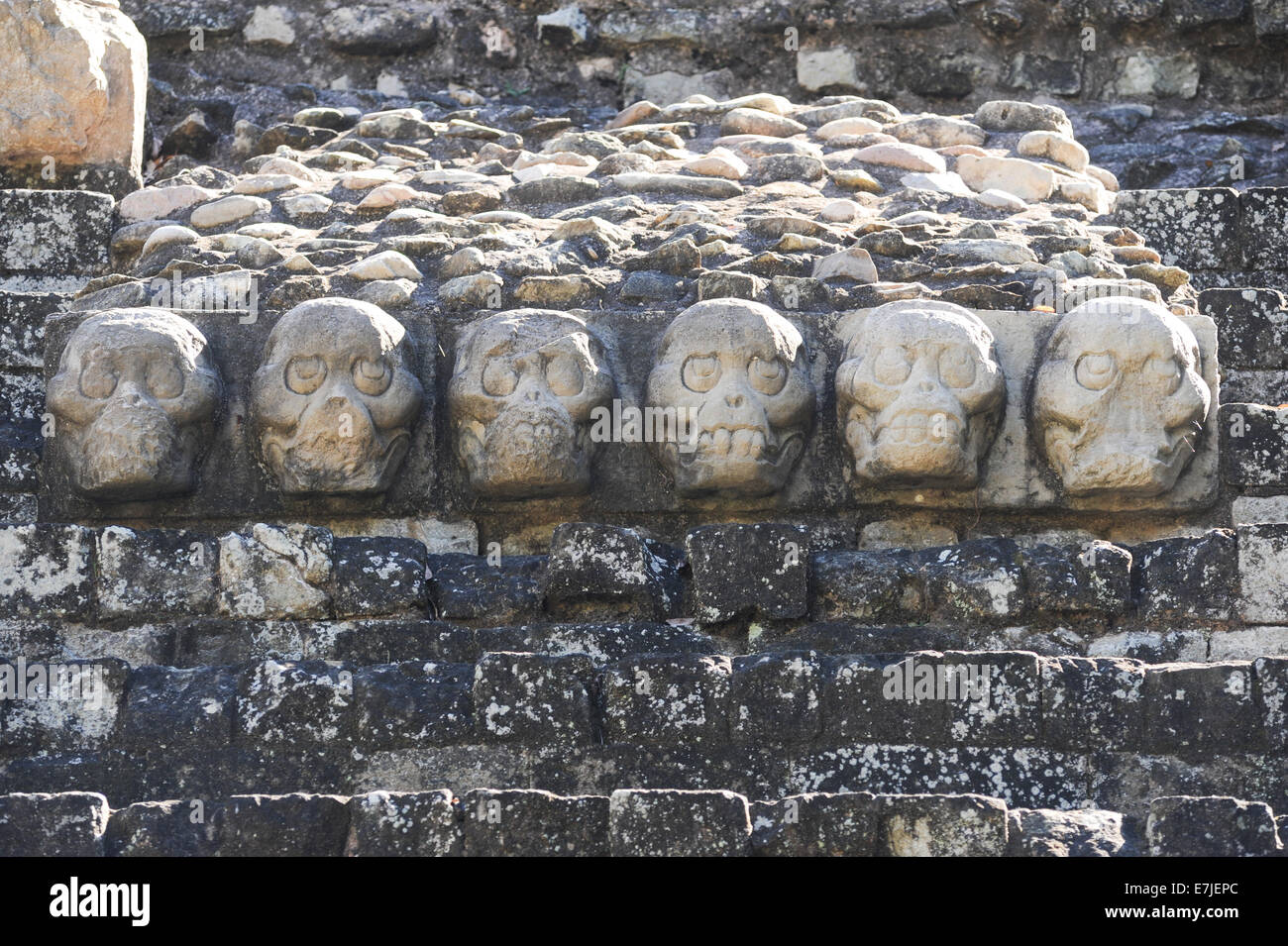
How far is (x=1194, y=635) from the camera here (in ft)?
19.2

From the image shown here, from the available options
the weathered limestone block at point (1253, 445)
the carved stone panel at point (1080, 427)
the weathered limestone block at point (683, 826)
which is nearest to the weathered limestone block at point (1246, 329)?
the carved stone panel at point (1080, 427)

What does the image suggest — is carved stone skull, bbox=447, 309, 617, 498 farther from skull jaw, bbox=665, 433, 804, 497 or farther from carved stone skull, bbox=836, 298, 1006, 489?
carved stone skull, bbox=836, 298, 1006, 489

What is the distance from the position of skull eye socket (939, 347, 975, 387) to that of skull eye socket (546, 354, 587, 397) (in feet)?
3.46

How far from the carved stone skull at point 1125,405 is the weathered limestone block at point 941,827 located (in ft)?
6.16

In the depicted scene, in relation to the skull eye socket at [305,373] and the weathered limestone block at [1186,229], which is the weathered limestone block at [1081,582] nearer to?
the skull eye socket at [305,373]

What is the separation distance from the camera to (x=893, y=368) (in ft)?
20.8

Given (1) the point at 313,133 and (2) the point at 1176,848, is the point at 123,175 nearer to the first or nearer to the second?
(1) the point at 313,133

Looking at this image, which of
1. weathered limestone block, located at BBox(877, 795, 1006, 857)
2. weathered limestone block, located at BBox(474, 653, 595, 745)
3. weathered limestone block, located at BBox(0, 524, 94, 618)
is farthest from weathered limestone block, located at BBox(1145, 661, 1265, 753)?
weathered limestone block, located at BBox(0, 524, 94, 618)

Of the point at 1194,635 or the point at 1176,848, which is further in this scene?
the point at 1194,635

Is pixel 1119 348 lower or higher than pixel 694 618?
higher

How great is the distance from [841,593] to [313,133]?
4.18m


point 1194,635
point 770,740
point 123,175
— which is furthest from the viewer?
point 123,175

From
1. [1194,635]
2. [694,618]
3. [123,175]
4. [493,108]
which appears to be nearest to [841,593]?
[694,618]

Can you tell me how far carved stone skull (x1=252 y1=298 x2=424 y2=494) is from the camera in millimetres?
6359
